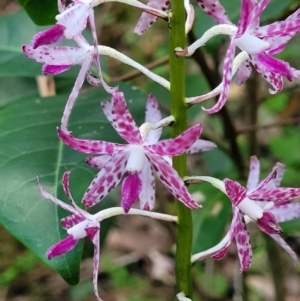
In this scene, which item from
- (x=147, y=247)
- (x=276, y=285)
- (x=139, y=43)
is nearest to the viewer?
(x=276, y=285)

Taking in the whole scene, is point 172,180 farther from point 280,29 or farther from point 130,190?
point 280,29

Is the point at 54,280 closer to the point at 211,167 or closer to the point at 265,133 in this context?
the point at 211,167

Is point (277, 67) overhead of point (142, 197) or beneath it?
overhead

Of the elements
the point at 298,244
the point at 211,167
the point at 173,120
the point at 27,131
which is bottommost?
the point at 298,244

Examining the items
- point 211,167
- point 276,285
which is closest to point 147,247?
point 211,167

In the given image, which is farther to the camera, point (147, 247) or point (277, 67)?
point (147, 247)

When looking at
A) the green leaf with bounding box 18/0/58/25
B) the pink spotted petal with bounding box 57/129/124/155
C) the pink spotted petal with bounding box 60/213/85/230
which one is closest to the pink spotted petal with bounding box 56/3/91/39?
the pink spotted petal with bounding box 57/129/124/155

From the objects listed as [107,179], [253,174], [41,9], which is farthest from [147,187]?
[41,9]
